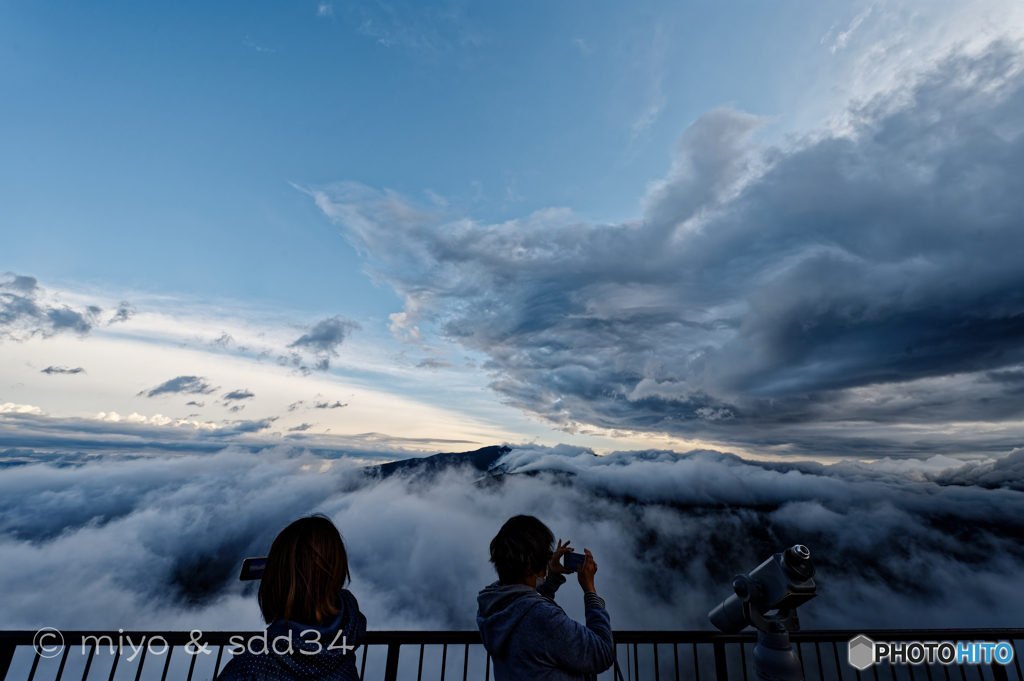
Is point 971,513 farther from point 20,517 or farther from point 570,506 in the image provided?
point 20,517

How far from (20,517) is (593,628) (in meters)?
239

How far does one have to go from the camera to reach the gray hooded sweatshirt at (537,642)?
2.09 m

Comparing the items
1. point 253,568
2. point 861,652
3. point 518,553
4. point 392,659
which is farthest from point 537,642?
point 861,652

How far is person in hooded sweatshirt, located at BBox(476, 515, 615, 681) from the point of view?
2.09 meters

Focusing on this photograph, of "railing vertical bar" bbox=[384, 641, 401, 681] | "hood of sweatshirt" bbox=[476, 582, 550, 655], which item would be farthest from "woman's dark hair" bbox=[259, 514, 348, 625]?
"railing vertical bar" bbox=[384, 641, 401, 681]

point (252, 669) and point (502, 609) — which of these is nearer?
point (252, 669)

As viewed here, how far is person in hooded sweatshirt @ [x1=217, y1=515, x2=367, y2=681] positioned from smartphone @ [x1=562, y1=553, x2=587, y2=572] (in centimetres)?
118

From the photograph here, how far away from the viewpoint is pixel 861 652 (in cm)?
359

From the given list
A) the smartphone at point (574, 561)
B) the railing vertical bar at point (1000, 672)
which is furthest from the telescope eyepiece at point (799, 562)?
the railing vertical bar at point (1000, 672)

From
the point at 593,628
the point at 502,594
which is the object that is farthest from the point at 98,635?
the point at 593,628

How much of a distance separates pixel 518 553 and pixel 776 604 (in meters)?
1.72

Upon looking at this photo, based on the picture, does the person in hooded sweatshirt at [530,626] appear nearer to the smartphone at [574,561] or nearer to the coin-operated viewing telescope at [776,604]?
the smartphone at [574,561]

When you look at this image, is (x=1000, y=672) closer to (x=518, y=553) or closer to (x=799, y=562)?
(x=799, y=562)

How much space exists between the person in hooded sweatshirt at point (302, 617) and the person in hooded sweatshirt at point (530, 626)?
0.67 m
